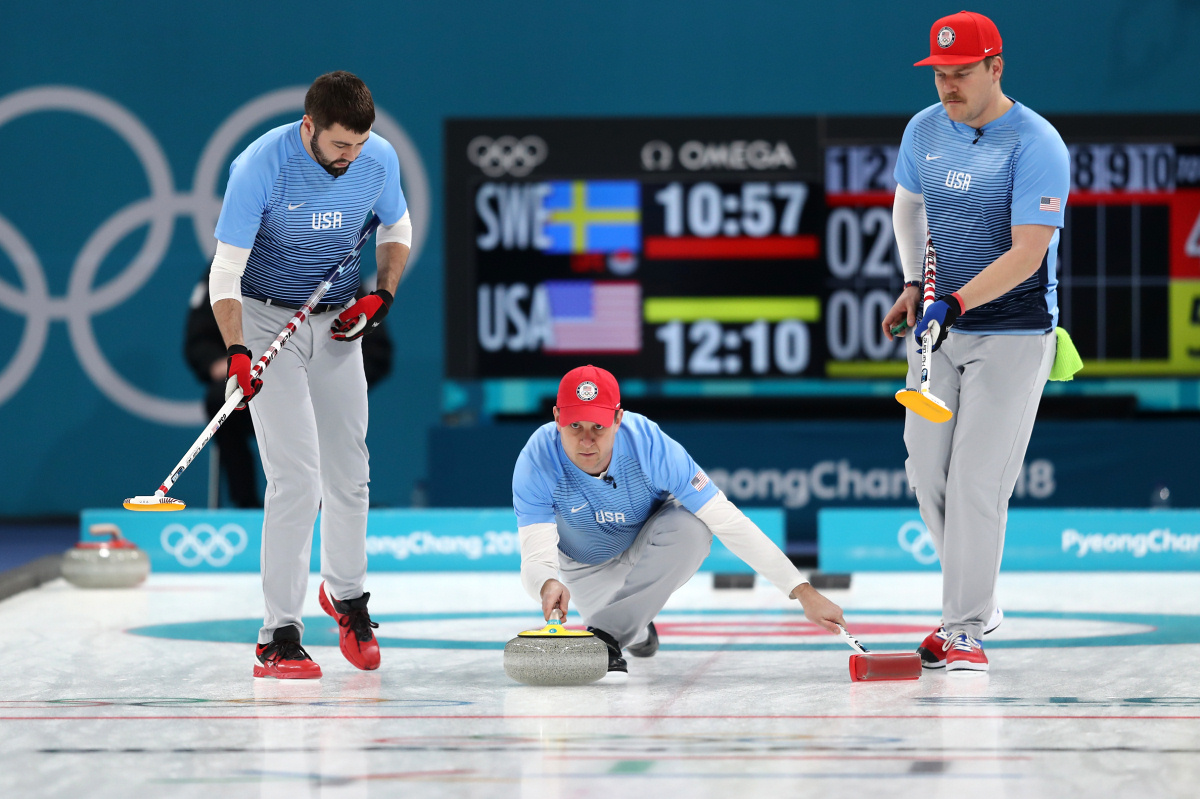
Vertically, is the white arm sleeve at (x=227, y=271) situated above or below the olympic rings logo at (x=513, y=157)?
below

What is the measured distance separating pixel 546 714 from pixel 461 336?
510cm

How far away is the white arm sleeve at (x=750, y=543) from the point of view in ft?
13.1

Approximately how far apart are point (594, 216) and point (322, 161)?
4.32 metres

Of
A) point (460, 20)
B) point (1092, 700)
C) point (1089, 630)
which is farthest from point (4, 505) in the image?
point (1092, 700)

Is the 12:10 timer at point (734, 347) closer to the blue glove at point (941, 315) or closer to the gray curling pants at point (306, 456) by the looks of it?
the gray curling pants at point (306, 456)

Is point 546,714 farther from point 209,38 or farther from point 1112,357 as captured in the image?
point 209,38

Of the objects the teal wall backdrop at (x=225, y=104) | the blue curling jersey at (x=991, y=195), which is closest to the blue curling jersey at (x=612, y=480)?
the blue curling jersey at (x=991, y=195)

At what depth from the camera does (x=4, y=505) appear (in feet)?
34.1

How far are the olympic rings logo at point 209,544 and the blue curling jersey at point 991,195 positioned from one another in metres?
4.39

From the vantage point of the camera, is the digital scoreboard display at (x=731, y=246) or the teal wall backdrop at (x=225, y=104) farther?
the teal wall backdrop at (x=225, y=104)

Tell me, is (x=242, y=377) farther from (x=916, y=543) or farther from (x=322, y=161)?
(x=916, y=543)

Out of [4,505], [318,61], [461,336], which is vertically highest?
[318,61]

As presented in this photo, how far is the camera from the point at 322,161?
4.16 meters

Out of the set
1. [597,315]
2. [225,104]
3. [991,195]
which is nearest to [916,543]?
[597,315]
